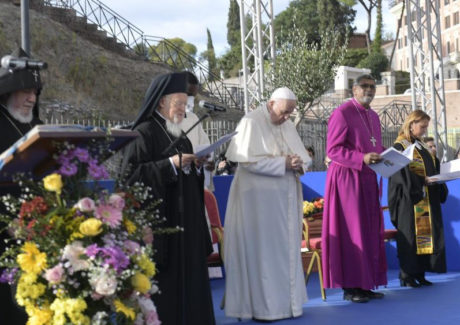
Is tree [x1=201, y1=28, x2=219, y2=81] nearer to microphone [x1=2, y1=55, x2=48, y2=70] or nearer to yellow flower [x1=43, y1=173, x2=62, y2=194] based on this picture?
microphone [x1=2, y1=55, x2=48, y2=70]

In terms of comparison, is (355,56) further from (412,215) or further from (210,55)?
(412,215)

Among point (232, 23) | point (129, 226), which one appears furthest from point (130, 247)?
point (232, 23)

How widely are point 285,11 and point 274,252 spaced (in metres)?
73.6

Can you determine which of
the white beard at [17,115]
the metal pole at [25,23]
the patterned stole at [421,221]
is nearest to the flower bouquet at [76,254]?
the white beard at [17,115]

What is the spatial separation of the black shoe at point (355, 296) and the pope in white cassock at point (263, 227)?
2.91 ft

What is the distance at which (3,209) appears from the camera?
17.6 ft

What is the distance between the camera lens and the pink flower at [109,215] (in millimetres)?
4492

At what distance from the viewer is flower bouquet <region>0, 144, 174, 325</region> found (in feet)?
14.4

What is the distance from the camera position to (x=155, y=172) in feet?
19.8

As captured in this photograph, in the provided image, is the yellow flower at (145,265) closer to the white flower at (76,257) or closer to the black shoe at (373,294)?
the white flower at (76,257)

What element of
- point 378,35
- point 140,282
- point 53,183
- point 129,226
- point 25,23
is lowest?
point 140,282

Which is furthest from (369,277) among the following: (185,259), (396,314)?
(185,259)

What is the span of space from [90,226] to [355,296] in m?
4.78

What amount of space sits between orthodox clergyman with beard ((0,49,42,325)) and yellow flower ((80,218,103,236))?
3.90ft
